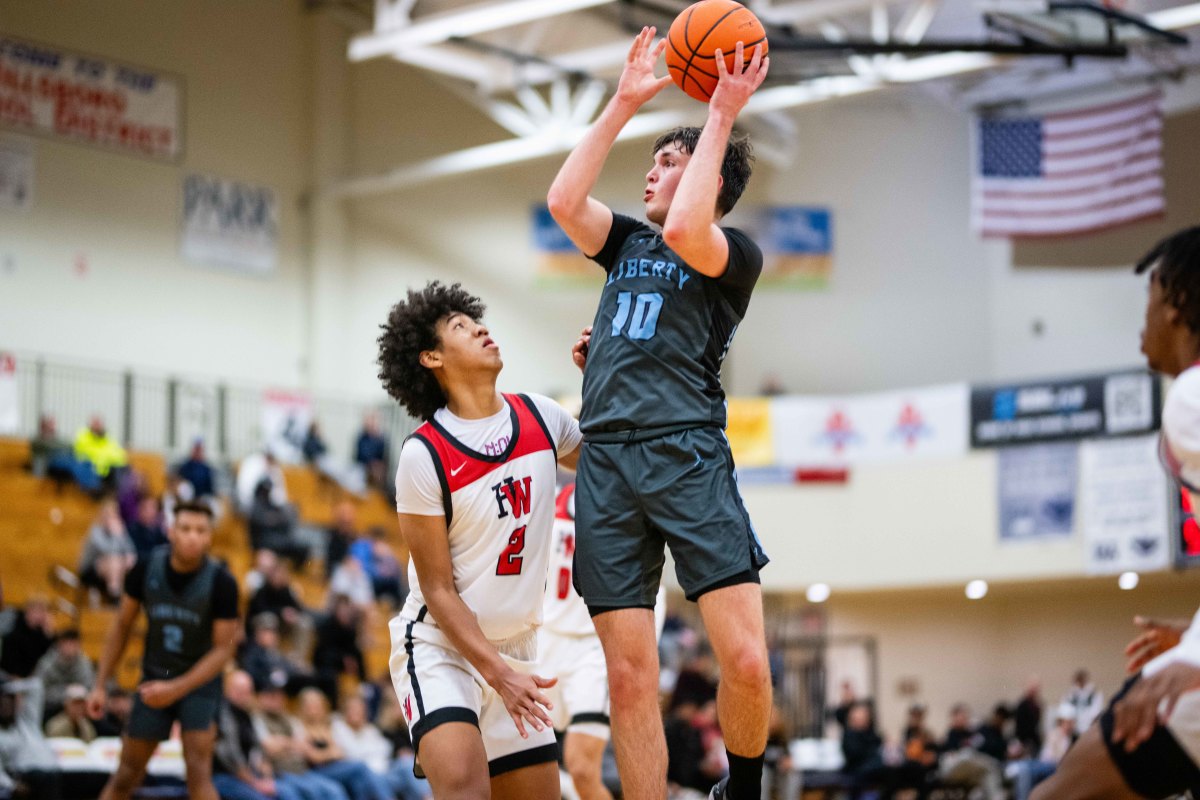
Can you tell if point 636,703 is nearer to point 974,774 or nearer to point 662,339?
point 662,339

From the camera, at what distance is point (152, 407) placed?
23031 millimetres

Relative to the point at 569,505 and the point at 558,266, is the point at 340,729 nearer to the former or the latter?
the point at 569,505

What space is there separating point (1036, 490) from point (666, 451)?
59.6 feet

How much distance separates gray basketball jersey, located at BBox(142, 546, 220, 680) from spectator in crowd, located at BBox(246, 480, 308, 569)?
11134mm

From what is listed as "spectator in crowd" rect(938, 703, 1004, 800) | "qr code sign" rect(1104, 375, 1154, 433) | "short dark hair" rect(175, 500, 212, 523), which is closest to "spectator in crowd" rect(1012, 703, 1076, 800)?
"spectator in crowd" rect(938, 703, 1004, 800)

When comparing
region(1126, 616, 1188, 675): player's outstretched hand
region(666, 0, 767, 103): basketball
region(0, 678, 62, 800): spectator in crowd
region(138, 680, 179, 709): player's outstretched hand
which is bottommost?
region(0, 678, 62, 800): spectator in crowd

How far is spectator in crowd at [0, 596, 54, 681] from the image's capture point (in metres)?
13.8

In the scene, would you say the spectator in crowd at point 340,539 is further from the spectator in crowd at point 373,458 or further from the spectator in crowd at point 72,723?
the spectator in crowd at point 72,723

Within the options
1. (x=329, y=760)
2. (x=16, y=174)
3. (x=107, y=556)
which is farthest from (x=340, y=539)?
(x=16, y=174)

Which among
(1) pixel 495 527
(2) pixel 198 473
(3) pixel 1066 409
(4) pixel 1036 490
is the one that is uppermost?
(3) pixel 1066 409

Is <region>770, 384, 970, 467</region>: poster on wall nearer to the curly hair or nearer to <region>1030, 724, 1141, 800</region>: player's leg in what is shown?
the curly hair

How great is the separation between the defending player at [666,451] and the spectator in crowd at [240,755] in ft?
26.5

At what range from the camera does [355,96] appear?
87.5ft

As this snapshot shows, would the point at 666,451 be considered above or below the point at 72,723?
above
